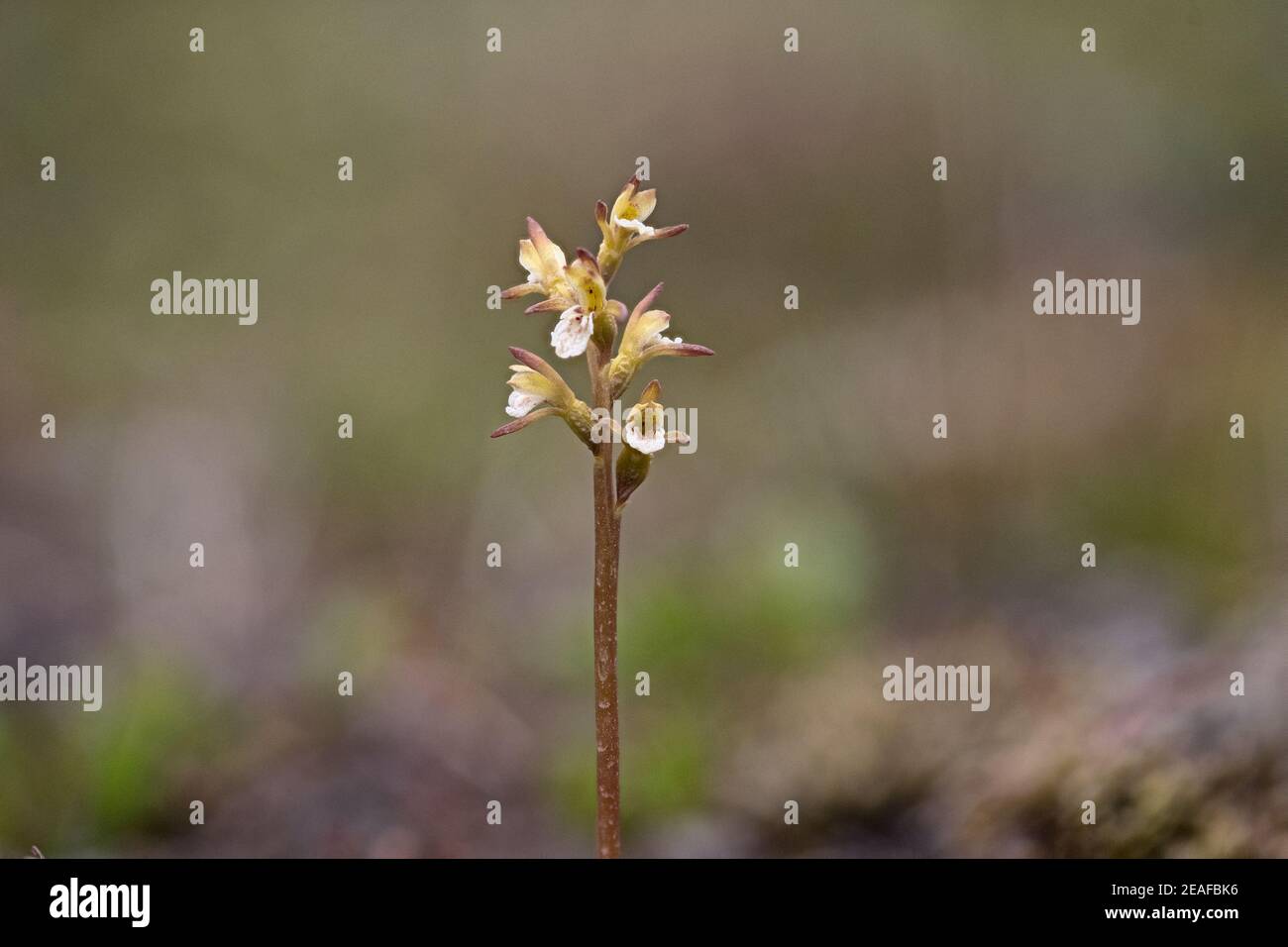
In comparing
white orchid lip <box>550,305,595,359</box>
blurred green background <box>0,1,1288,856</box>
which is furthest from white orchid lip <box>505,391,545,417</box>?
blurred green background <box>0,1,1288,856</box>

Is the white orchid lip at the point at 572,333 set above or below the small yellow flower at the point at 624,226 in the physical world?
below

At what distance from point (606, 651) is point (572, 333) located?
0.50 metres

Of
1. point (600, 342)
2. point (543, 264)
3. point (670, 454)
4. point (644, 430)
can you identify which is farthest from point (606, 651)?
point (670, 454)

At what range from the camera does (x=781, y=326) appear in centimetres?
572

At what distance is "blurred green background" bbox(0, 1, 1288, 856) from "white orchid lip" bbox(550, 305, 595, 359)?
5.02ft

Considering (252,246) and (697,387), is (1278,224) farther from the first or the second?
(252,246)

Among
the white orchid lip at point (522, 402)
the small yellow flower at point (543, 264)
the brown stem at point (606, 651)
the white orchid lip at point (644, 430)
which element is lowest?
the brown stem at point (606, 651)

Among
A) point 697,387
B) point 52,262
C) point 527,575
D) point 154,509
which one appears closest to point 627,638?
Answer: point 527,575

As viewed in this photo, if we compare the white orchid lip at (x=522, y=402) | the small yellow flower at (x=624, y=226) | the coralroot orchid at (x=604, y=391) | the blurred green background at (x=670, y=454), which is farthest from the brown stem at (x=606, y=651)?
the blurred green background at (x=670, y=454)

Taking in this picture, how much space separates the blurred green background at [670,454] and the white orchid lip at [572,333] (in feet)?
5.02

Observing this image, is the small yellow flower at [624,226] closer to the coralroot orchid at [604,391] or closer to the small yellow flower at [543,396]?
the coralroot orchid at [604,391]

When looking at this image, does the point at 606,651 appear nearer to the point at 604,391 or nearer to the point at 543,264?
the point at 604,391

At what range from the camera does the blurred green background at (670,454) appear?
10.4 ft

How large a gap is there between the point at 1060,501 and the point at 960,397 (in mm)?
850
